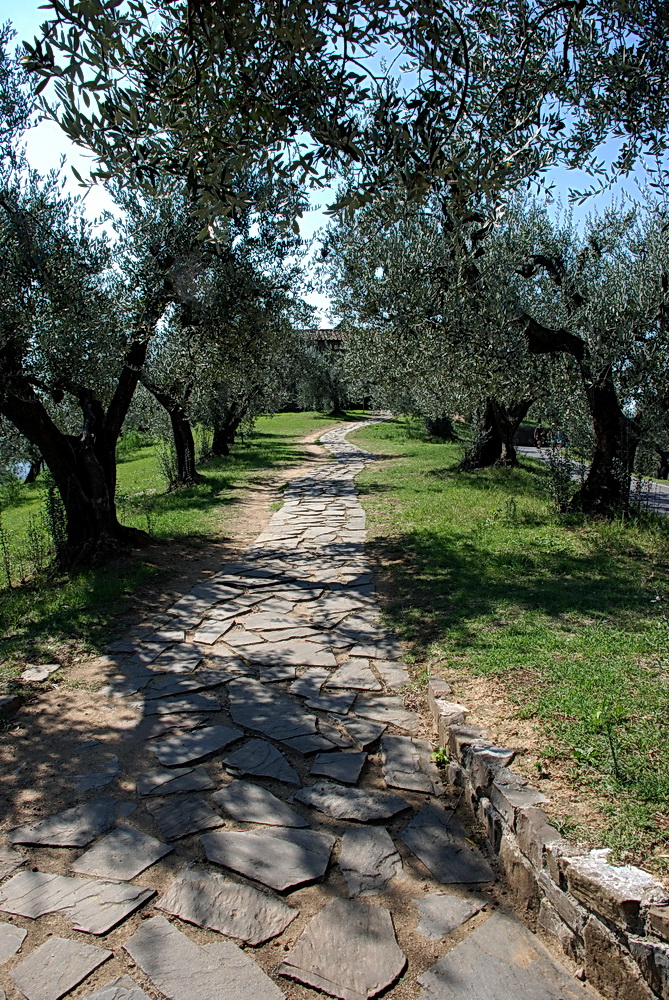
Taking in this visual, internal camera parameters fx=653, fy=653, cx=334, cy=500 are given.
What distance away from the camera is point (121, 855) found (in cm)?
307

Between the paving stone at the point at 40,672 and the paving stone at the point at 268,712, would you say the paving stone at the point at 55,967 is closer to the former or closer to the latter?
the paving stone at the point at 268,712

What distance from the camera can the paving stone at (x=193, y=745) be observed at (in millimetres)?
3941

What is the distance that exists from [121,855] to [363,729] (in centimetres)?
170

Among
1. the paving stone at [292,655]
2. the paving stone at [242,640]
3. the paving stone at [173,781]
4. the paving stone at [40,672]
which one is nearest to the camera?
the paving stone at [173,781]

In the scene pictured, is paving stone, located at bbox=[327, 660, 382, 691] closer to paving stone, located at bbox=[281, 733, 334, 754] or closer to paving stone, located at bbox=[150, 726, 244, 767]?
paving stone, located at bbox=[281, 733, 334, 754]

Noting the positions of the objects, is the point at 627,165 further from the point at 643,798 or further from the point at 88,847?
the point at 88,847

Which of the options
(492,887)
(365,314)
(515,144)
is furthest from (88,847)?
(365,314)

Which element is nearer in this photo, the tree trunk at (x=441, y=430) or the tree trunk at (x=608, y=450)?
the tree trunk at (x=608, y=450)

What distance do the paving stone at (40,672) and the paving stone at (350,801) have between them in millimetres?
2701

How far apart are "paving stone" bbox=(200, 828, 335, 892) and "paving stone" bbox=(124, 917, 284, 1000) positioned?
0.40m

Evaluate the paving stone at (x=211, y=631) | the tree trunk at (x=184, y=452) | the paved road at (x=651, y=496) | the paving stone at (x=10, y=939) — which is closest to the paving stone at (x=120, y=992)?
the paving stone at (x=10, y=939)

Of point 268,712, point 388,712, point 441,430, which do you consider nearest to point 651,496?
point 388,712

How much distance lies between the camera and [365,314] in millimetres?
10695

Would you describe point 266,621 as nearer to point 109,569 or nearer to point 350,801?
point 109,569
